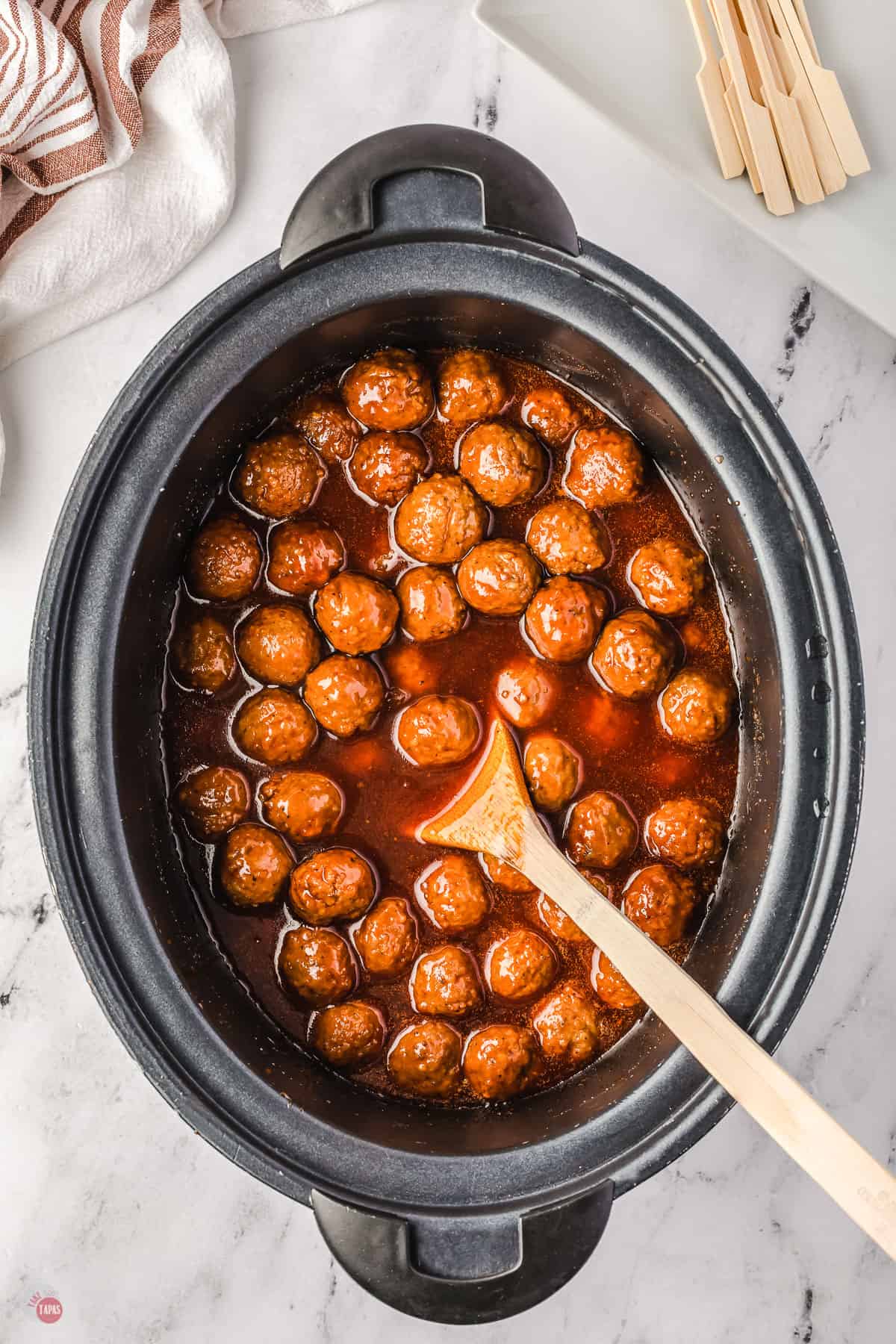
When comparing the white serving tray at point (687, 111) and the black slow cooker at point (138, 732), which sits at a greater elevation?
the white serving tray at point (687, 111)

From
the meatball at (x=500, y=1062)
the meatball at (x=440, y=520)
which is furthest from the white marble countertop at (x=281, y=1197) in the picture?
the meatball at (x=440, y=520)

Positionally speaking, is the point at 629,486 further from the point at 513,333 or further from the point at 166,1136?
the point at 166,1136

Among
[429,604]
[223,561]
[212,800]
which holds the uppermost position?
[429,604]

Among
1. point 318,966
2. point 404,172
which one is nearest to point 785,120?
point 404,172

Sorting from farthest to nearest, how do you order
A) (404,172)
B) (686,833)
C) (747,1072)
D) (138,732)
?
1. (686,833)
2. (138,732)
3. (404,172)
4. (747,1072)

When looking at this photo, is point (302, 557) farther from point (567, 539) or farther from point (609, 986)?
point (609, 986)

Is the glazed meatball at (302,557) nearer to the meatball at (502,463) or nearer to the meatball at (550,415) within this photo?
the meatball at (502,463)

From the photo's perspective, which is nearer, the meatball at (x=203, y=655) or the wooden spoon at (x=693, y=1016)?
the wooden spoon at (x=693, y=1016)

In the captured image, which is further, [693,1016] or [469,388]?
[469,388]
